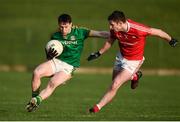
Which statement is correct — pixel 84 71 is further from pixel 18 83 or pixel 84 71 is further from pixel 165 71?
pixel 18 83

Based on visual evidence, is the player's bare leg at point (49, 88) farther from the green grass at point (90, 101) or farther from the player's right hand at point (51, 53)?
the player's right hand at point (51, 53)

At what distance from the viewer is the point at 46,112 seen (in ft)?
48.9

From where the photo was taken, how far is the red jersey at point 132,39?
47.0 feet

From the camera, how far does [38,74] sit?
1423 centimetres

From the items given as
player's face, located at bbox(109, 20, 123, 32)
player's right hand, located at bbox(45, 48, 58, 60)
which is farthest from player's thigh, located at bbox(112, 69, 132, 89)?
player's right hand, located at bbox(45, 48, 58, 60)

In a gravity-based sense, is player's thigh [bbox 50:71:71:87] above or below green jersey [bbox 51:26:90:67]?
below

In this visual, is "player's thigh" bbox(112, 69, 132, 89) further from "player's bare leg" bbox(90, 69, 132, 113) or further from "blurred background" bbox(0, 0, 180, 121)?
"blurred background" bbox(0, 0, 180, 121)

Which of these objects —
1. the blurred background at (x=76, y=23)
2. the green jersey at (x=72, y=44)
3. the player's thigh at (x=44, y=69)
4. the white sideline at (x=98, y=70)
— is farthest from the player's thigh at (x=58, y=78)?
the blurred background at (x=76, y=23)

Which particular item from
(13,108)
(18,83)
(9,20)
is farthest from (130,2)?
(13,108)

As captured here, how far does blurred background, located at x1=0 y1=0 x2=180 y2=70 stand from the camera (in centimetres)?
3972

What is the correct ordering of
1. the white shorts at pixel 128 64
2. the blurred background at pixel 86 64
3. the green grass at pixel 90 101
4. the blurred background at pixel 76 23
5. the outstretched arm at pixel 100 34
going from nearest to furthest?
the green grass at pixel 90 101, the white shorts at pixel 128 64, the outstretched arm at pixel 100 34, the blurred background at pixel 86 64, the blurred background at pixel 76 23

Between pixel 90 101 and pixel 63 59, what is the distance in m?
4.51

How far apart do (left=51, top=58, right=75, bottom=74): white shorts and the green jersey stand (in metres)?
0.08

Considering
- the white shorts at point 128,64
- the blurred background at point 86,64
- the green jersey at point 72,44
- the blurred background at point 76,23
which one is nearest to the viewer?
the white shorts at point 128,64
